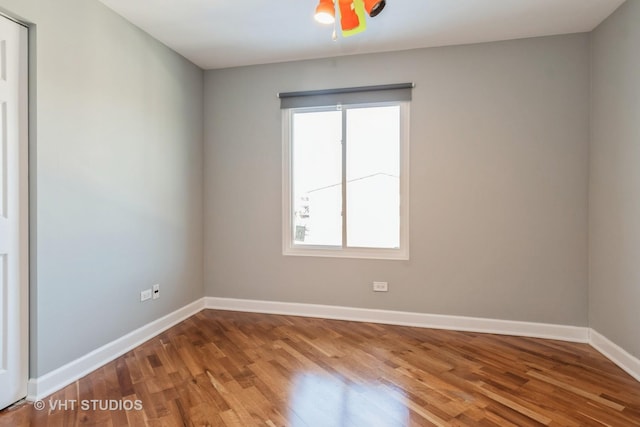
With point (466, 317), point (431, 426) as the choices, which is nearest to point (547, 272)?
point (466, 317)

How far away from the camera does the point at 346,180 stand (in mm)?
3611

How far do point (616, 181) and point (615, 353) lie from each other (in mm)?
1254

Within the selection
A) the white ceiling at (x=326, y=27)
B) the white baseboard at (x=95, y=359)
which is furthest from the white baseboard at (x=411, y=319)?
the white ceiling at (x=326, y=27)

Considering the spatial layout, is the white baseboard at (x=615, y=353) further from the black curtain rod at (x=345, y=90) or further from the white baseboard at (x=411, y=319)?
the black curtain rod at (x=345, y=90)

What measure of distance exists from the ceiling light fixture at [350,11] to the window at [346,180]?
155 centimetres

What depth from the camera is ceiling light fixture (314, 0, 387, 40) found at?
1793mm

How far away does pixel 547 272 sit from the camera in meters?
3.12

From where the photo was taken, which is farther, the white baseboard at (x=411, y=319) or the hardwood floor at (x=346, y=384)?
the white baseboard at (x=411, y=319)

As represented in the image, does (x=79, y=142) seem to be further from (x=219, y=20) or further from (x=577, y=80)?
A: (x=577, y=80)

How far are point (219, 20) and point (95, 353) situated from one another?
2638 mm

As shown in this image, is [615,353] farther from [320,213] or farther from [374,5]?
[374,5]

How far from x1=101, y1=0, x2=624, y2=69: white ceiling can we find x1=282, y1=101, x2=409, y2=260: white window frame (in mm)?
577

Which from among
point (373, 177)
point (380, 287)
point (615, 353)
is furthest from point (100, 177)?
point (615, 353)

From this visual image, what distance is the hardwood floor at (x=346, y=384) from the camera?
1980mm
